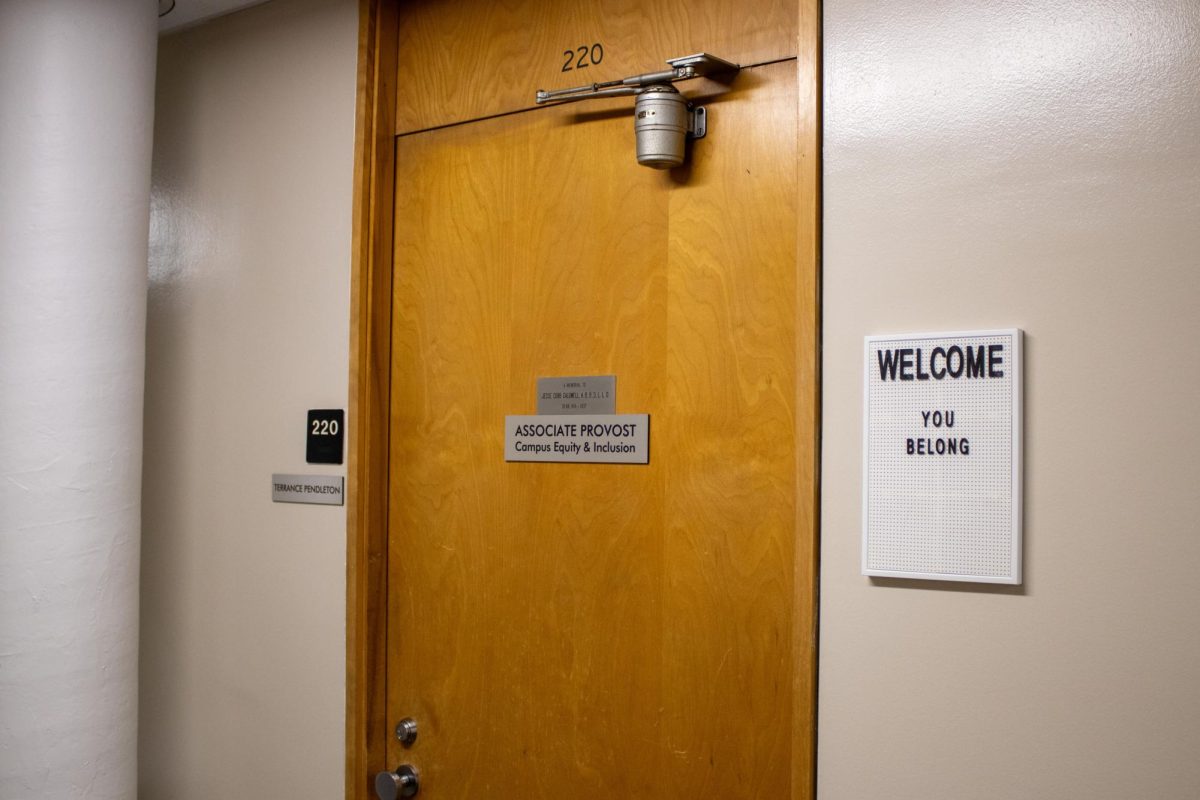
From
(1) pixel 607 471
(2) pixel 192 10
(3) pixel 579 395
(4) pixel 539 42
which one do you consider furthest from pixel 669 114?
(2) pixel 192 10

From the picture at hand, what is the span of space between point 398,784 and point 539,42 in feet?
4.95

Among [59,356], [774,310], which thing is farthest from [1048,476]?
[59,356]

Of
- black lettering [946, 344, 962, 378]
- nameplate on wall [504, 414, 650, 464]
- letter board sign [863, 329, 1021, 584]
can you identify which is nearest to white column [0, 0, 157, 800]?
nameplate on wall [504, 414, 650, 464]

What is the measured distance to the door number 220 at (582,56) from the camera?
1940 mm

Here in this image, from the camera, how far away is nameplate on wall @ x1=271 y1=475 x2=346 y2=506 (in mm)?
2195

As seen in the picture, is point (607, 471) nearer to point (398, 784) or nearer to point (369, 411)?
point (369, 411)

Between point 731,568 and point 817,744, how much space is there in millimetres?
306

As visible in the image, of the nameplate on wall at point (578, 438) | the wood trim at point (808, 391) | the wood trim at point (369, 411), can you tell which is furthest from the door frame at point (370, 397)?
the wood trim at point (808, 391)

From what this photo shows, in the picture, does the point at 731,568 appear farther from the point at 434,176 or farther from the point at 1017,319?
the point at 434,176

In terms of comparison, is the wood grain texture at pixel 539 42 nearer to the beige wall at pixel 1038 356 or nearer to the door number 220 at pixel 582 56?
the door number 220 at pixel 582 56

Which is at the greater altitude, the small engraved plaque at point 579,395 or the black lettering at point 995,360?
the black lettering at point 995,360

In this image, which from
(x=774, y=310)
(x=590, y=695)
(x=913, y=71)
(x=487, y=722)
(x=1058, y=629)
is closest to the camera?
(x=1058, y=629)

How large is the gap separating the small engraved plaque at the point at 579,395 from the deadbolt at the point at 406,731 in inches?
28.3

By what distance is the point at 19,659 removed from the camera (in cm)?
205
